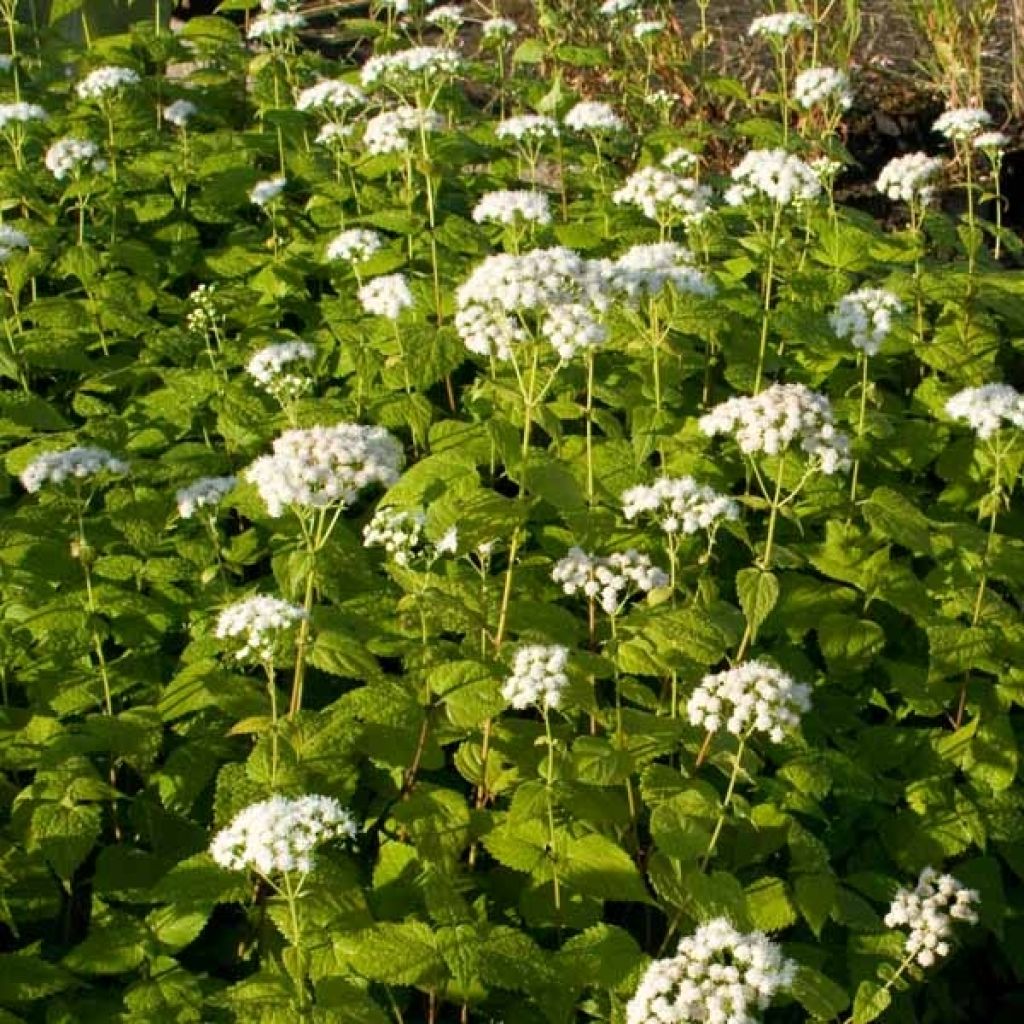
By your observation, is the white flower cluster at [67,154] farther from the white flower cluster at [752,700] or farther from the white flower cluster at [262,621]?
the white flower cluster at [752,700]

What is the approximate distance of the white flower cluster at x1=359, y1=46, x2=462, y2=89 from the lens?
559 centimetres

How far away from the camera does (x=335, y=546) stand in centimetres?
385

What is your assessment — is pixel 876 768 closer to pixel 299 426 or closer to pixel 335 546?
pixel 335 546

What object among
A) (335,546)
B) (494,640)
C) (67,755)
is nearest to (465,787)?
(494,640)

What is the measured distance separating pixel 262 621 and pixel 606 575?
2.72ft

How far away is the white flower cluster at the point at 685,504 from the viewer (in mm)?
3889

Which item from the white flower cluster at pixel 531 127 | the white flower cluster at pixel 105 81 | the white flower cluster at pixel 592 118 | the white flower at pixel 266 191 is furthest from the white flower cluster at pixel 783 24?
the white flower cluster at pixel 105 81

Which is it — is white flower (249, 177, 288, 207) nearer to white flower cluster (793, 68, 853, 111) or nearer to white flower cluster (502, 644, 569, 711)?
white flower cluster (793, 68, 853, 111)

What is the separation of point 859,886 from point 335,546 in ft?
4.81

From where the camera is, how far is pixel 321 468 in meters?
3.41

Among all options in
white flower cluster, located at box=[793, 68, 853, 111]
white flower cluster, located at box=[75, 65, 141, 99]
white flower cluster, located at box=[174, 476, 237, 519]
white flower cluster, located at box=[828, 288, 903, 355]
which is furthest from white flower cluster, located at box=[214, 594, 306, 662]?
white flower cluster, located at box=[793, 68, 853, 111]

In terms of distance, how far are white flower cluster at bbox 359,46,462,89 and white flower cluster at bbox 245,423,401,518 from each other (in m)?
2.46

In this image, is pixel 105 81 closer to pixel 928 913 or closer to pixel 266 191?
pixel 266 191

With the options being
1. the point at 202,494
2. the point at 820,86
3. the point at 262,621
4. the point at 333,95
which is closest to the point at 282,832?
the point at 262,621
